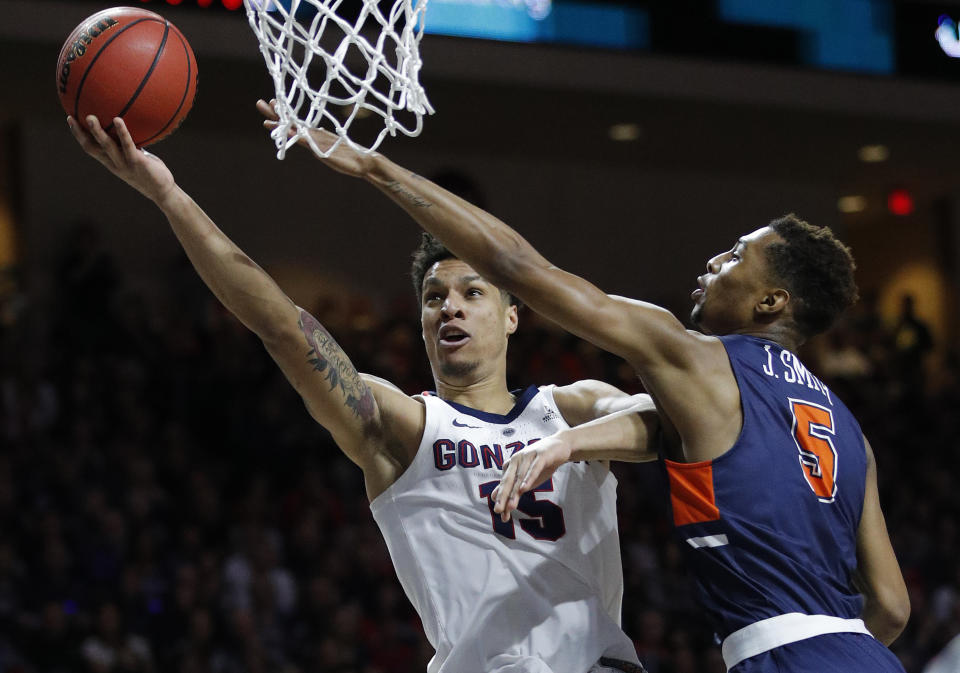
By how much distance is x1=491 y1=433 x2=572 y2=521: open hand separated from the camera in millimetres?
2838

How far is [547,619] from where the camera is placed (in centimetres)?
337

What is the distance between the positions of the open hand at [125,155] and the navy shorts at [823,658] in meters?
1.81

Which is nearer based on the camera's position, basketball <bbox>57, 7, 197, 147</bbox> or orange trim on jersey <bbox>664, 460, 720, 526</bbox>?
orange trim on jersey <bbox>664, 460, 720, 526</bbox>

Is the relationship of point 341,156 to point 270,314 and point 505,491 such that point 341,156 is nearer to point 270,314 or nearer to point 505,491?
point 270,314

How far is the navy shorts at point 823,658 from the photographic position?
9.26 feet

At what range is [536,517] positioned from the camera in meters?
3.47

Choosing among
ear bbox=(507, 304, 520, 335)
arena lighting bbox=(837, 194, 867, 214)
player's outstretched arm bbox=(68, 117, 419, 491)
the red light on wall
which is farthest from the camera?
arena lighting bbox=(837, 194, 867, 214)

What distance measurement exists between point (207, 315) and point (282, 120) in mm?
7676

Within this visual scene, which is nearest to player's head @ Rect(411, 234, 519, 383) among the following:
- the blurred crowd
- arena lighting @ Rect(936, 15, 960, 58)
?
the blurred crowd

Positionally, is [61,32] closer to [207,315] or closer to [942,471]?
[207,315]

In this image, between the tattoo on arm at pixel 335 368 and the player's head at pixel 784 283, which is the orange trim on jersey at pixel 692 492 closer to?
the player's head at pixel 784 283

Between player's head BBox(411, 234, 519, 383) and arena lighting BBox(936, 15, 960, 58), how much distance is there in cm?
838

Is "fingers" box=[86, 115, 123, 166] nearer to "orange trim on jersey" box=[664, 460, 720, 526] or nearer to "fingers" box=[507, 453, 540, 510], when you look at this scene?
"fingers" box=[507, 453, 540, 510]

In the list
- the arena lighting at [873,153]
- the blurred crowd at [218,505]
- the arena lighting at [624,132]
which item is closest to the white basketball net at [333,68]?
the blurred crowd at [218,505]
